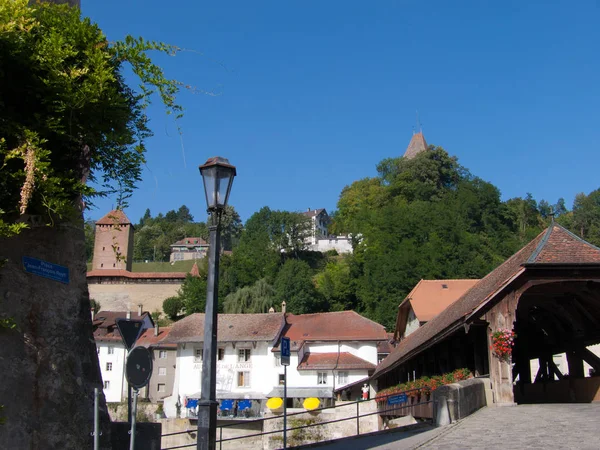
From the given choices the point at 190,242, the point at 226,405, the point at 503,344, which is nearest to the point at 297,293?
the point at 226,405

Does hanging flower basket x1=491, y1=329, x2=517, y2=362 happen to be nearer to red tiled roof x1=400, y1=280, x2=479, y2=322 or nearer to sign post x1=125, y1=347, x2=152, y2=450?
sign post x1=125, y1=347, x2=152, y2=450

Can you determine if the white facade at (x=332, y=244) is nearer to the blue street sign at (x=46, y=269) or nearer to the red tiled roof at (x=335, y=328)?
the red tiled roof at (x=335, y=328)

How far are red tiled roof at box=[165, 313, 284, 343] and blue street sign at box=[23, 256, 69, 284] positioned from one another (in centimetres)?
4963

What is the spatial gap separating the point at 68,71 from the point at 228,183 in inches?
89.8

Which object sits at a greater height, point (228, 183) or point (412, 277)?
point (412, 277)

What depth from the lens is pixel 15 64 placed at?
7145 millimetres

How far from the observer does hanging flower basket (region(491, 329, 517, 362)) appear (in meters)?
15.0

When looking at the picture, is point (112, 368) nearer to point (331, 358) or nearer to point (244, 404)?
point (244, 404)

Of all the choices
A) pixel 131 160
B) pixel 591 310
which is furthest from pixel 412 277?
pixel 131 160

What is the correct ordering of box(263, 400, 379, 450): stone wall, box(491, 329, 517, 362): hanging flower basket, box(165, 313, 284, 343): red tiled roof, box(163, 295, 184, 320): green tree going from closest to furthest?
1. box(491, 329, 517, 362): hanging flower basket
2. box(263, 400, 379, 450): stone wall
3. box(165, 313, 284, 343): red tiled roof
4. box(163, 295, 184, 320): green tree

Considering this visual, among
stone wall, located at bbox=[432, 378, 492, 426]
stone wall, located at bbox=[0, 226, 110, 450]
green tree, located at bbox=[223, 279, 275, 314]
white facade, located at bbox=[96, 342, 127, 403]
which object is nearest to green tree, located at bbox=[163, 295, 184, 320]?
green tree, located at bbox=[223, 279, 275, 314]

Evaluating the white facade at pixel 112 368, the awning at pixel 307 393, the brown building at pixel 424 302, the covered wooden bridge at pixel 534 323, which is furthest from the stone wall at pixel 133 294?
the covered wooden bridge at pixel 534 323

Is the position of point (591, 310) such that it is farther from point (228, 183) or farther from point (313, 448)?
point (228, 183)

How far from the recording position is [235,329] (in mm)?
60312
